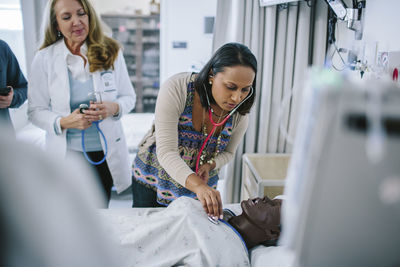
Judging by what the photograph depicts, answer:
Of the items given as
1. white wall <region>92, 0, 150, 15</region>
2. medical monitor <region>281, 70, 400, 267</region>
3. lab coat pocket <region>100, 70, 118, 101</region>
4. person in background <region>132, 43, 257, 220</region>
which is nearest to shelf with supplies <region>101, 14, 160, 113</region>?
white wall <region>92, 0, 150, 15</region>

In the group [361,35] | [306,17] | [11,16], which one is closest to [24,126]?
[11,16]

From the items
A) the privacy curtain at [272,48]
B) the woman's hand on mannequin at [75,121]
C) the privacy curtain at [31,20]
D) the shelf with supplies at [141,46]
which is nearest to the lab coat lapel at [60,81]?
the woman's hand on mannequin at [75,121]

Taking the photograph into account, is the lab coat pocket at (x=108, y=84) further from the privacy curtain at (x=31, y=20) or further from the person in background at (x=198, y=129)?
the privacy curtain at (x=31, y=20)

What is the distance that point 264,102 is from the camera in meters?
2.33

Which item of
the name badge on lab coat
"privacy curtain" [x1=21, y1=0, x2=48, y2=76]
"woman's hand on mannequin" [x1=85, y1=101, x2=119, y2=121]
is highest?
"privacy curtain" [x1=21, y1=0, x2=48, y2=76]

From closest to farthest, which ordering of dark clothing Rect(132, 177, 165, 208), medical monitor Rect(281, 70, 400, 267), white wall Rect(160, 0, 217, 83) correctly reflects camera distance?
medical monitor Rect(281, 70, 400, 267)
dark clothing Rect(132, 177, 165, 208)
white wall Rect(160, 0, 217, 83)

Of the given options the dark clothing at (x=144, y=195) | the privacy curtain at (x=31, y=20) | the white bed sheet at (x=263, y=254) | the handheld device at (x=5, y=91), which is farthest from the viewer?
the privacy curtain at (x=31, y=20)

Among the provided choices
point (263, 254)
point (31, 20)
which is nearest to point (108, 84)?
point (263, 254)

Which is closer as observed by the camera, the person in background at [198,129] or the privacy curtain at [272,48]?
the person in background at [198,129]

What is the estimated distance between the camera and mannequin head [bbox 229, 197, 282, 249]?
4.25ft

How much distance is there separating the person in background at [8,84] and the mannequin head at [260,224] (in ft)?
3.98

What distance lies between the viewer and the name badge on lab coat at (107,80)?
172 cm

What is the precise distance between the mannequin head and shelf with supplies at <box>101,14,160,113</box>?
14.3 feet

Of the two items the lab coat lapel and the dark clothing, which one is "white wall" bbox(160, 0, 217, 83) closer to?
the lab coat lapel
